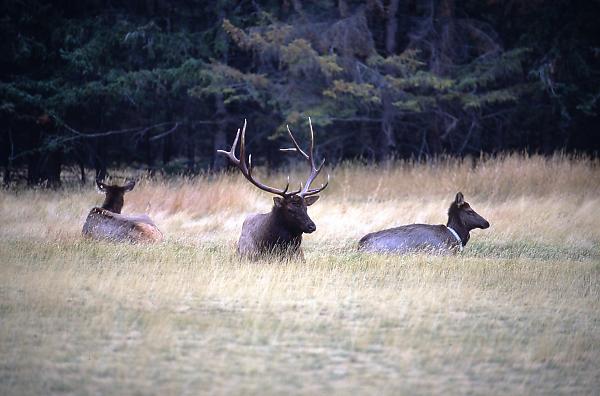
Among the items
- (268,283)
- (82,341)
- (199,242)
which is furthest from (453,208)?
(82,341)

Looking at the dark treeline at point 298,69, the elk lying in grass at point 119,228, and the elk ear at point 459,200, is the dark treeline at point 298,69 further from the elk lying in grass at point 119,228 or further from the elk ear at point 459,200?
the elk lying in grass at point 119,228

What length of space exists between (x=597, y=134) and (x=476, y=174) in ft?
32.2

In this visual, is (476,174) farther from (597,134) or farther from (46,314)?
(46,314)

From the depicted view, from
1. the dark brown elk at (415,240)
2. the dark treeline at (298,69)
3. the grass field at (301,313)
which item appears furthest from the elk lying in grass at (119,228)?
the dark treeline at (298,69)

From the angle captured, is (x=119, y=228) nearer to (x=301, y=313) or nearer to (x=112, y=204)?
(x=112, y=204)

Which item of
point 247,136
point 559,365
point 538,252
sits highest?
point 559,365

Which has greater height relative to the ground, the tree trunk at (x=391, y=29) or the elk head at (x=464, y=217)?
the tree trunk at (x=391, y=29)

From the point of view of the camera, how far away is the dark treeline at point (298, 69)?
70.6ft

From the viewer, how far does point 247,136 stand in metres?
26.3

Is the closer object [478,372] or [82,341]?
[478,372]

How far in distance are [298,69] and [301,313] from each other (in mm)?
15342

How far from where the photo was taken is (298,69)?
21922mm

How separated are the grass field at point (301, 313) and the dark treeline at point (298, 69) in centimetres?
844

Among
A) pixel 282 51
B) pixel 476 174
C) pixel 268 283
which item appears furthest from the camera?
pixel 282 51
